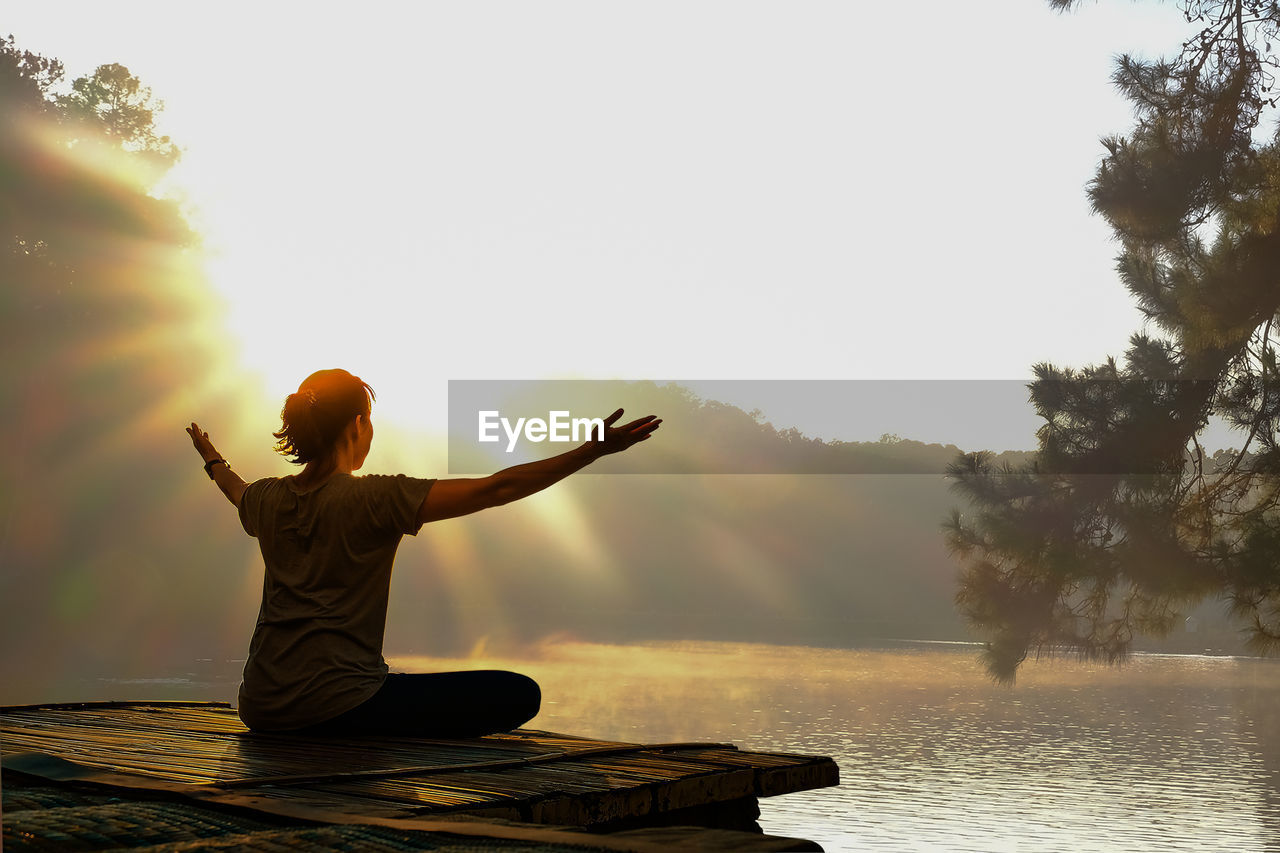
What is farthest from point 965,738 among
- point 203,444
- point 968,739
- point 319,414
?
point 319,414

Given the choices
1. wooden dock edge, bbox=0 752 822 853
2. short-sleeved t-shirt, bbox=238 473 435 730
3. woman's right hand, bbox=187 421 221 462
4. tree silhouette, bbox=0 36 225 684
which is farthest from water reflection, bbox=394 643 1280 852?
wooden dock edge, bbox=0 752 822 853

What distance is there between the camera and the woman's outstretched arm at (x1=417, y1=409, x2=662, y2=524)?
2.72m

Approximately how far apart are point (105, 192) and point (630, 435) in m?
24.5

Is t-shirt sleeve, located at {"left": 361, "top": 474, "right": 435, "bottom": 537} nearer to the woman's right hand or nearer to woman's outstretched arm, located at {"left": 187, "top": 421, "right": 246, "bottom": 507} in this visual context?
woman's outstretched arm, located at {"left": 187, "top": 421, "right": 246, "bottom": 507}

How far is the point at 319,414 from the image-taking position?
3.04 meters

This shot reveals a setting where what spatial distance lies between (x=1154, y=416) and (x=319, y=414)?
12297 mm

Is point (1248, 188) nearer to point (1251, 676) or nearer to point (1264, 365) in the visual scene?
point (1264, 365)

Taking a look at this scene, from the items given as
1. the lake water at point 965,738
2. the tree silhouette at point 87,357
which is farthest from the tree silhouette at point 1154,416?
the tree silhouette at point 87,357

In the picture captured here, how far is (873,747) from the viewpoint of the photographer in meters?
23.0

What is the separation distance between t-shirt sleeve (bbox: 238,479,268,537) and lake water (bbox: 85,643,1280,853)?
11898mm

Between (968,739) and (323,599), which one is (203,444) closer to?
(323,599)

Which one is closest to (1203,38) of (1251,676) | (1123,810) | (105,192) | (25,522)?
(1123,810)

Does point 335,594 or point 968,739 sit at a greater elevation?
point 335,594

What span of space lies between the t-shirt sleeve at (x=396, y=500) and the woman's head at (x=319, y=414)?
7.1 inches
